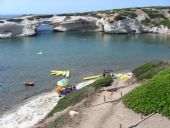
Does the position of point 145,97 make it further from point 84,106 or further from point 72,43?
point 72,43

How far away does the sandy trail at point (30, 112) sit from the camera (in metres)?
35.1

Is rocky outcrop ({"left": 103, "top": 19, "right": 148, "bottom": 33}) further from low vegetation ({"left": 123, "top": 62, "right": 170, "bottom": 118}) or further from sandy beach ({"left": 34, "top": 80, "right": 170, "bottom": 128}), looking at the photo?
low vegetation ({"left": 123, "top": 62, "right": 170, "bottom": 118})

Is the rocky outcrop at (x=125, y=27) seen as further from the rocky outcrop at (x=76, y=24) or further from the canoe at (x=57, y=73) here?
the canoe at (x=57, y=73)

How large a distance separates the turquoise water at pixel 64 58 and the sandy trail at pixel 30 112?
2133mm

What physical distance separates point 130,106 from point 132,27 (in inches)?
3961

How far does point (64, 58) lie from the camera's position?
244 ft

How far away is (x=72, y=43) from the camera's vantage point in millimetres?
98312

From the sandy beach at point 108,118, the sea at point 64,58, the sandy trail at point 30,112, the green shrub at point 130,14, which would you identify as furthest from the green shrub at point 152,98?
the green shrub at point 130,14

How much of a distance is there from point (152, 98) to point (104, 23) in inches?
4029

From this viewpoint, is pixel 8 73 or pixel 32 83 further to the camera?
pixel 8 73

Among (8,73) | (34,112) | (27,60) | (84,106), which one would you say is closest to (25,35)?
(27,60)

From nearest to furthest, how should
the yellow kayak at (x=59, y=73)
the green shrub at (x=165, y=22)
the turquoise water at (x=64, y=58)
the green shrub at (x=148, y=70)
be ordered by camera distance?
1. the green shrub at (x=148, y=70)
2. the turquoise water at (x=64, y=58)
3. the yellow kayak at (x=59, y=73)
4. the green shrub at (x=165, y=22)

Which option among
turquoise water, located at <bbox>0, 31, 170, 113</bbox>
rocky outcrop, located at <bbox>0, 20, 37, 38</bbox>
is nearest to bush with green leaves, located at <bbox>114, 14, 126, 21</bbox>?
turquoise water, located at <bbox>0, 31, 170, 113</bbox>

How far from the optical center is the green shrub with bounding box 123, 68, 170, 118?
23.8 m
